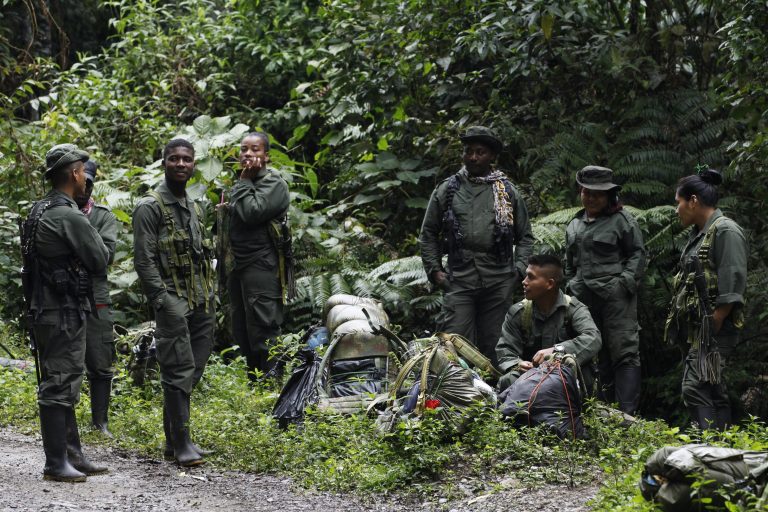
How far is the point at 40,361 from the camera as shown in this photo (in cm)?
614

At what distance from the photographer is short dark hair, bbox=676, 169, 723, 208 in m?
6.87

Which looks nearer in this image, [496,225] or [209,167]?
[496,225]

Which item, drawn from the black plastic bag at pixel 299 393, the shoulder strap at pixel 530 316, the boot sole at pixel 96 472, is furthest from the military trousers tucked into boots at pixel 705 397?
the boot sole at pixel 96 472

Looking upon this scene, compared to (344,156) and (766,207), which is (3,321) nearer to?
(344,156)

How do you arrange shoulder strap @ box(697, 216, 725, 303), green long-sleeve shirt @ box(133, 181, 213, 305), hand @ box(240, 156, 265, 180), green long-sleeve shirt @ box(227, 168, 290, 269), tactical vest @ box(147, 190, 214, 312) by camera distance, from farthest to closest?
hand @ box(240, 156, 265, 180) → green long-sleeve shirt @ box(227, 168, 290, 269) → shoulder strap @ box(697, 216, 725, 303) → tactical vest @ box(147, 190, 214, 312) → green long-sleeve shirt @ box(133, 181, 213, 305)

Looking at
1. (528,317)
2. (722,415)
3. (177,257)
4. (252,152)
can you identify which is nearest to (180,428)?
(177,257)

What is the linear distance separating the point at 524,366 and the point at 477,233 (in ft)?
5.26

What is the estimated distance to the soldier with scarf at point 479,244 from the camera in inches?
317

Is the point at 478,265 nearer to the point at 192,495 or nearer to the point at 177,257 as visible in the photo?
the point at 177,257

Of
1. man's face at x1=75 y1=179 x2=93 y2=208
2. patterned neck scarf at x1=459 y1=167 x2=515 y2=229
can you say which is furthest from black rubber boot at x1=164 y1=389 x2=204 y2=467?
patterned neck scarf at x1=459 y1=167 x2=515 y2=229

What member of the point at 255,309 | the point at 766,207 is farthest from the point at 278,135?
the point at 766,207

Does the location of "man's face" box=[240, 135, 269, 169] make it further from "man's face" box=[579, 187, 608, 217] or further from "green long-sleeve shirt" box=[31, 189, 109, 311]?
"man's face" box=[579, 187, 608, 217]

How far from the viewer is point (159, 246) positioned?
21.7 ft

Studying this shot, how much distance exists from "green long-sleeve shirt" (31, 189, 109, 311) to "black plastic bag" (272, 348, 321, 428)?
5.94 feet
